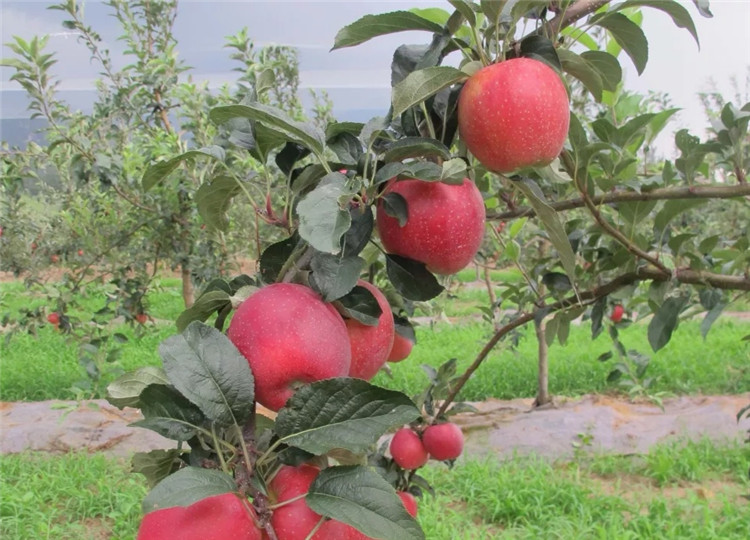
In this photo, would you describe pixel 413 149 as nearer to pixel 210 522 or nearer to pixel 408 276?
pixel 408 276

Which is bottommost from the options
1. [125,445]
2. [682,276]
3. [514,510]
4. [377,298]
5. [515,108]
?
[125,445]

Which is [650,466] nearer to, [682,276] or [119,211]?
[682,276]

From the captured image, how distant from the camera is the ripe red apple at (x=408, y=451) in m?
1.16

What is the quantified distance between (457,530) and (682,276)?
154 centimetres

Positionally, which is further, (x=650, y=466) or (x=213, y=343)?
(x=650, y=466)

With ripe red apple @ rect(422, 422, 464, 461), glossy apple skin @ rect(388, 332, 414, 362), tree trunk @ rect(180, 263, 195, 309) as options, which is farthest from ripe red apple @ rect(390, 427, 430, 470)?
tree trunk @ rect(180, 263, 195, 309)

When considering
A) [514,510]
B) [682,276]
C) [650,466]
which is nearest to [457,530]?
[514,510]

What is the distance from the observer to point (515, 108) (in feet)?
1.61

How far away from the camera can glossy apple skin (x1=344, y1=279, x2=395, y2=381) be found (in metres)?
0.50

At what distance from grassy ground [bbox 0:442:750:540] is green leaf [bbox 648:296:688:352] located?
123 cm

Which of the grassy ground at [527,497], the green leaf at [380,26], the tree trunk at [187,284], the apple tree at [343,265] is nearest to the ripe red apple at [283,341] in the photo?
the apple tree at [343,265]

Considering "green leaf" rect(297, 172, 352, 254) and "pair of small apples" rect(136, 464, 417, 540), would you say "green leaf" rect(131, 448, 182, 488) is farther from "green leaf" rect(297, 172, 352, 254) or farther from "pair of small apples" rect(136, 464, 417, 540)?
"green leaf" rect(297, 172, 352, 254)

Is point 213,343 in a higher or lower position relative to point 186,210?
higher

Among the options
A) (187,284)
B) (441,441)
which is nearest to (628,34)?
(441,441)
